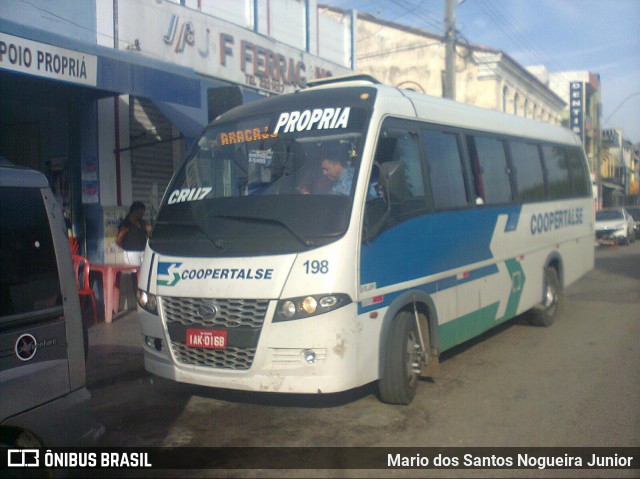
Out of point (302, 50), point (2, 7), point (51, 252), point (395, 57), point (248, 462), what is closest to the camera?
point (51, 252)

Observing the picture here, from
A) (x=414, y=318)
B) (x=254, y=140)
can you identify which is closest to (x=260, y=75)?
(x=254, y=140)

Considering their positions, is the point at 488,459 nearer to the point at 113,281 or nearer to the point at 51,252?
the point at 51,252

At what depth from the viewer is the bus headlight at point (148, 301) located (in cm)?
565

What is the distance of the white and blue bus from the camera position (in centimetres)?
511

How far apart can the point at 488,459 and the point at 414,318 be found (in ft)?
5.31

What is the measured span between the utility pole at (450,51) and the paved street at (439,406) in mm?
10182

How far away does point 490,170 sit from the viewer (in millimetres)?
8078

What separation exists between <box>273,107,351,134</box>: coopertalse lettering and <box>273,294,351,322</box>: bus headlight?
1.62 meters

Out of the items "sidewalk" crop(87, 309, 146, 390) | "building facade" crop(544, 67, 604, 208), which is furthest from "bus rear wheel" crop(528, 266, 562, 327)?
"building facade" crop(544, 67, 604, 208)

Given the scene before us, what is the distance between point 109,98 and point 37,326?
826cm

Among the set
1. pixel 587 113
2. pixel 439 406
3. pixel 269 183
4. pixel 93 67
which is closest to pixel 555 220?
pixel 439 406

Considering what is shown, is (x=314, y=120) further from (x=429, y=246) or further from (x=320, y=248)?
(x=429, y=246)

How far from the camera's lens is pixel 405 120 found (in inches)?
249

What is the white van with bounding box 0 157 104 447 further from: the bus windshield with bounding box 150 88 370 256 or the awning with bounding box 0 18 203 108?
A: the awning with bounding box 0 18 203 108
